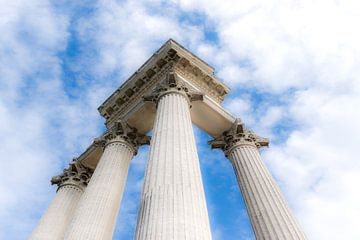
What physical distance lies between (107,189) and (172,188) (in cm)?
1256

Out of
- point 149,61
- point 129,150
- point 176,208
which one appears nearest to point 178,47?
point 149,61

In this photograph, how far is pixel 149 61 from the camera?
4203 cm

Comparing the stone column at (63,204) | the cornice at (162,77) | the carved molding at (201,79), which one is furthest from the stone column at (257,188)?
the stone column at (63,204)

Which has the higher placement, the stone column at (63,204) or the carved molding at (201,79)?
the carved molding at (201,79)

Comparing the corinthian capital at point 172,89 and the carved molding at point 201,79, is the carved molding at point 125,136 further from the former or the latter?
the carved molding at point 201,79

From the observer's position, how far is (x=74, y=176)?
41.2 metres

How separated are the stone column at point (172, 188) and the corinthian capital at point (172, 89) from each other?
429 cm

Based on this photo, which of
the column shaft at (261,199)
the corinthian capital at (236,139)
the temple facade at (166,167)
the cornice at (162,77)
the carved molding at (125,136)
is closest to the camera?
the temple facade at (166,167)

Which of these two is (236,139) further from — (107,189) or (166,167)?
(166,167)

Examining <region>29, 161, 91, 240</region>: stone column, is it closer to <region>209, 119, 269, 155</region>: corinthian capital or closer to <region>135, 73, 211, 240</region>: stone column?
<region>135, 73, 211, 240</region>: stone column

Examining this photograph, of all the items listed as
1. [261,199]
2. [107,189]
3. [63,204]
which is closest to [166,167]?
[107,189]

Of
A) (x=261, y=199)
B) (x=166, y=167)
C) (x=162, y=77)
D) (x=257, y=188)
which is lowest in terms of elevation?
(x=166, y=167)

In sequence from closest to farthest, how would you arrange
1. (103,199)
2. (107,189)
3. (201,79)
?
1. (103,199)
2. (107,189)
3. (201,79)

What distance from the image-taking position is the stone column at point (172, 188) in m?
17.3
